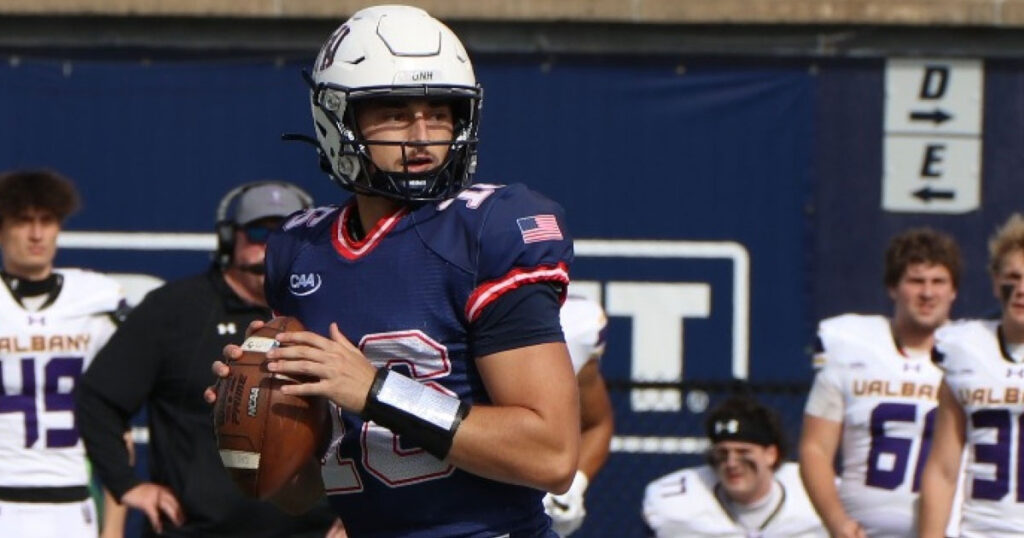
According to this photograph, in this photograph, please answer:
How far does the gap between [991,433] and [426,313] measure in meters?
2.91

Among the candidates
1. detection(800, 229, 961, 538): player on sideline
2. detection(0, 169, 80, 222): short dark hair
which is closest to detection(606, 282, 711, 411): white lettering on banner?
detection(800, 229, 961, 538): player on sideline

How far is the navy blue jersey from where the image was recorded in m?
3.12

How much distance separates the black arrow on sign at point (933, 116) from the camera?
26.9ft

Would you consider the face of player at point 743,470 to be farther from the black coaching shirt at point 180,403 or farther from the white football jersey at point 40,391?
Answer: the white football jersey at point 40,391

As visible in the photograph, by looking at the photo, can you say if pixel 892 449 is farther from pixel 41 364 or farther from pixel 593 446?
pixel 41 364

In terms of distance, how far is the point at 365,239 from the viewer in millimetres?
3240

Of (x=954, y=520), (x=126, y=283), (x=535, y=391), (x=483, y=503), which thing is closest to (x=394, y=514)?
(x=483, y=503)

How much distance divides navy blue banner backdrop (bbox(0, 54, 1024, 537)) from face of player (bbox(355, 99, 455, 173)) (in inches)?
192

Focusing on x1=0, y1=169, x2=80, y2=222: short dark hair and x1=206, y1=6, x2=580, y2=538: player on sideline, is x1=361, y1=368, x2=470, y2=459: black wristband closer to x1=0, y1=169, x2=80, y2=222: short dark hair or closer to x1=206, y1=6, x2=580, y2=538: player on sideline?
x1=206, y1=6, x2=580, y2=538: player on sideline

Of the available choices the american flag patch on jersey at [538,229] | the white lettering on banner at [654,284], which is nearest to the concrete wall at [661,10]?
the white lettering on banner at [654,284]

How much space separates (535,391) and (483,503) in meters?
0.25

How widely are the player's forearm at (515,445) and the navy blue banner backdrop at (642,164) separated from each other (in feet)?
16.7

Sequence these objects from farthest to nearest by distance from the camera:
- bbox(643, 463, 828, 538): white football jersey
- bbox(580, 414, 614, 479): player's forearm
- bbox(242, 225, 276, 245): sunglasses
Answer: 1. bbox(643, 463, 828, 538): white football jersey
2. bbox(580, 414, 614, 479): player's forearm
3. bbox(242, 225, 276, 245): sunglasses

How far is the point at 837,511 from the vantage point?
20.7ft
